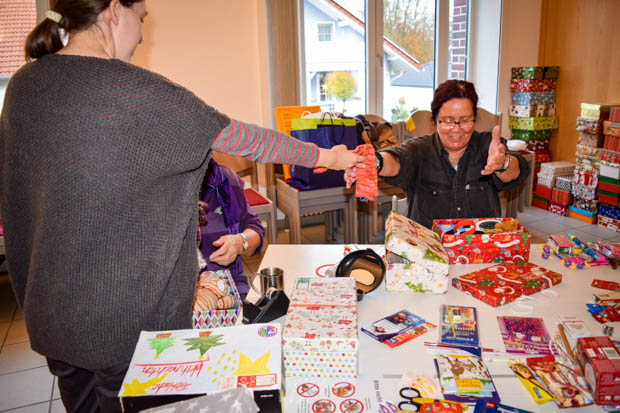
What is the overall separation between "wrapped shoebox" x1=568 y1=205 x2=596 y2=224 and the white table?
320cm

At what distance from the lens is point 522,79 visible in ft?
17.4

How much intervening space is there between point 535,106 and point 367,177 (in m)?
4.10

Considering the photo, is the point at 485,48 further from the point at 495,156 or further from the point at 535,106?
the point at 495,156

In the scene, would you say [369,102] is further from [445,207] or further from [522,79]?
[445,207]

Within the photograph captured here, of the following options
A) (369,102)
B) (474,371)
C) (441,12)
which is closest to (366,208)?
(369,102)

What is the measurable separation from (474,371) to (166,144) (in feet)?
2.99

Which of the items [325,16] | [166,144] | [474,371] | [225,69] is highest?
[325,16]

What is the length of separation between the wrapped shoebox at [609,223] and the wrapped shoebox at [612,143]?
664 millimetres

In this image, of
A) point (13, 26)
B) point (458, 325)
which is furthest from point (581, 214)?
point (13, 26)

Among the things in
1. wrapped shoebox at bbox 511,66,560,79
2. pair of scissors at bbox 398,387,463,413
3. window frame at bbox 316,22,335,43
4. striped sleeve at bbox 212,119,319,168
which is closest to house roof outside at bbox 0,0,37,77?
window frame at bbox 316,22,335,43

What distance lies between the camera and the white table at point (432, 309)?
1228 mm

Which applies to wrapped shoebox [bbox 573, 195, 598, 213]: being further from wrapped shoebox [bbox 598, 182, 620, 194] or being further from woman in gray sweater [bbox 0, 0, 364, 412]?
woman in gray sweater [bbox 0, 0, 364, 412]

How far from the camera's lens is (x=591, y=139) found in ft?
14.9

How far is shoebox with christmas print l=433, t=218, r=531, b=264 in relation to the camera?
1847 mm
